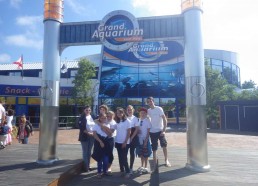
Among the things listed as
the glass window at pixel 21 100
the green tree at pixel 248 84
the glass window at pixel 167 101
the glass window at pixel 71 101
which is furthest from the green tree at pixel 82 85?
the green tree at pixel 248 84

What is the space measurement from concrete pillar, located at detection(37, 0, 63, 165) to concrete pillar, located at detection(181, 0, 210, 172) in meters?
3.69

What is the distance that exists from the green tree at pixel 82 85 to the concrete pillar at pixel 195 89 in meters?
20.9

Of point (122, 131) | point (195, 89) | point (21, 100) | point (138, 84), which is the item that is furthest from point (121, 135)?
point (138, 84)

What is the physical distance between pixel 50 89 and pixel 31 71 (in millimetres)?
33392

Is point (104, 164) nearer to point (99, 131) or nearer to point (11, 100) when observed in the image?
point (99, 131)

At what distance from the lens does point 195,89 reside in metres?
6.36

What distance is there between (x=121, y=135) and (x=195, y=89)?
2.30 metres

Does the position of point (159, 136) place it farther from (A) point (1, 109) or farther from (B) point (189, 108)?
(A) point (1, 109)

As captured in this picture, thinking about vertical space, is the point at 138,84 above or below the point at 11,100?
above

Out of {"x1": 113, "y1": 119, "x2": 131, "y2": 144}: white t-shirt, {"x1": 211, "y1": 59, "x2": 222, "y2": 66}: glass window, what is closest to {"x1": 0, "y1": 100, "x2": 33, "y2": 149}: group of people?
{"x1": 113, "y1": 119, "x2": 131, "y2": 144}: white t-shirt

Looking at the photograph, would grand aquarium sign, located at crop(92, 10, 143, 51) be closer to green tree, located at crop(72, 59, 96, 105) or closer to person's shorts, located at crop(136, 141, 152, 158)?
person's shorts, located at crop(136, 141, 152, 158)

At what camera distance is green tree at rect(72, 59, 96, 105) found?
26500mm

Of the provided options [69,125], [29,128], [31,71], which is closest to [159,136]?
[29,128]

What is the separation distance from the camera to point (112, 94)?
30.5 m
